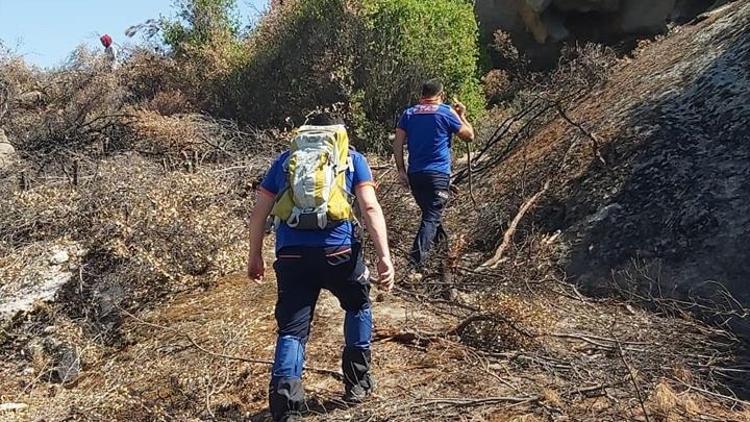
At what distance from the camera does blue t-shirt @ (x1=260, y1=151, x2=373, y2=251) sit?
448cm

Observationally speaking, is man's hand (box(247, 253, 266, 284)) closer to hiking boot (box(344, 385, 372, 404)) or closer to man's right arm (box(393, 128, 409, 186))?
hiking boot (box(344, 385, 372, 404))

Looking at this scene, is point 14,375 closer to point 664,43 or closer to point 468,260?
point 468,260

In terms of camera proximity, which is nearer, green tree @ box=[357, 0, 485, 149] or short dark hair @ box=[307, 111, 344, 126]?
short dark hair @ box=[307, 111, 344, 126]

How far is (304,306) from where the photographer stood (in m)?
4.54

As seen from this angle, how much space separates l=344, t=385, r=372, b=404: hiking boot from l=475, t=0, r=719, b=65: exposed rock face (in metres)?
11.0

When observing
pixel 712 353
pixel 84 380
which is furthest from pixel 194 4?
pixel 712 353

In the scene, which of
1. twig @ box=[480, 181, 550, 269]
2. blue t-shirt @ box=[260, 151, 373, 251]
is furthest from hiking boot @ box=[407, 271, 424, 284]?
blue t-shirt @ box=[260, 151, 373, 251]

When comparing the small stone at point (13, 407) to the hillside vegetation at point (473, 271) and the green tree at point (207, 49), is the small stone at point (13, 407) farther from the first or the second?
the green tree at point (207, 49)

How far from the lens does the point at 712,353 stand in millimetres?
5336

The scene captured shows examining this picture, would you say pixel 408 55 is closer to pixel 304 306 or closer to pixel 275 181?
pixel 275 181

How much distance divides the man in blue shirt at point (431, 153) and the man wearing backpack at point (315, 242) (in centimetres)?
233

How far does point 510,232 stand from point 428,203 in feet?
2.99

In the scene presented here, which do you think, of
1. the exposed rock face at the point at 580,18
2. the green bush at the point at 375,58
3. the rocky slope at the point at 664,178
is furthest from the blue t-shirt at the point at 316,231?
the exposed rock face at the point at 580,18

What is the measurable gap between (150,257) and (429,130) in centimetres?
242
